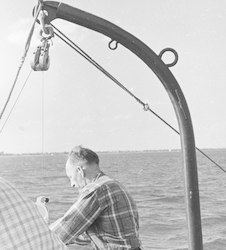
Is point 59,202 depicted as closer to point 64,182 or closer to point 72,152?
point 64,182

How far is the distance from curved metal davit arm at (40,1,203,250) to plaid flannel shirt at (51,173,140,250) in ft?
2.67

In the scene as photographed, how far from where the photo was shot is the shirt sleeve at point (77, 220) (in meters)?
2.68

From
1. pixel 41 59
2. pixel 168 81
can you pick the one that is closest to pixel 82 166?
pixel 41 59

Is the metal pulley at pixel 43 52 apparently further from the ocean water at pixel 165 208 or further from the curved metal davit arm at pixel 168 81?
the ocean water at pixel 165 208

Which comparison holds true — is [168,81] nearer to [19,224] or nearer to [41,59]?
[41,59]

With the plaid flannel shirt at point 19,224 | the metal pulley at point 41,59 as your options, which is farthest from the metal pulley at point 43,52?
the plaid flannel shirt at point 19,224

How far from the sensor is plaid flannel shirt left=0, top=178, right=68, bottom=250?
135 centimetres

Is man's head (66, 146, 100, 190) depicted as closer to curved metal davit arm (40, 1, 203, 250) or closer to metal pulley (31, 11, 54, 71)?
metal pulley (31, 11, 54, 71)

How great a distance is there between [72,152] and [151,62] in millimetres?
917

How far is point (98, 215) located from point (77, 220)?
12 cm

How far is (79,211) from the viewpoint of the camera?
2701mm

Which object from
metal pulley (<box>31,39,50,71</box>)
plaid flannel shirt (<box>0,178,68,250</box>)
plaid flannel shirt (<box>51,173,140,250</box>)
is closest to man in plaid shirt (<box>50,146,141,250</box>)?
plaid flannel shirt (<box>51,173,140,250</box>)

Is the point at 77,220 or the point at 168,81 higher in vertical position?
the point at 168,81

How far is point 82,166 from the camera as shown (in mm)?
2873
